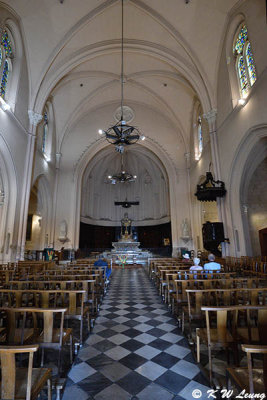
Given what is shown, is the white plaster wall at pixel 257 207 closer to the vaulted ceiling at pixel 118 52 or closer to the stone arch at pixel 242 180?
the stone arch at pixel 242 180

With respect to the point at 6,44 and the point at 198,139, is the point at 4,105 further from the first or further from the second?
the point at 198,139

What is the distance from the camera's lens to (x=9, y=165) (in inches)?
405

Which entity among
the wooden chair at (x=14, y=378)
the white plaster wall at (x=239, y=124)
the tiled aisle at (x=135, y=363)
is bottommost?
the tiled aisle at (x=135, y=363)

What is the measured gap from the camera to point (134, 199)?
86.6 ft

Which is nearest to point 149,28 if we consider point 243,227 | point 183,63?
point 183,63

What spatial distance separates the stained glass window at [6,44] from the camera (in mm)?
9992

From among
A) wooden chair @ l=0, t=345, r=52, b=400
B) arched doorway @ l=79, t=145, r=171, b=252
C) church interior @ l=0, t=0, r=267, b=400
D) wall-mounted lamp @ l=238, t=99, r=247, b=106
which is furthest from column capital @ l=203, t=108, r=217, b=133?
wooden chair @ l=0, t=345, r=52, b=400

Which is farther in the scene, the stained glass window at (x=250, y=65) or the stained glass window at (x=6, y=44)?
the stained glass window at (x=6, y=44)

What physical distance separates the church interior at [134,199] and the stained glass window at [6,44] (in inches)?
9.7

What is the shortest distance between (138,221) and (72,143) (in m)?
12.1

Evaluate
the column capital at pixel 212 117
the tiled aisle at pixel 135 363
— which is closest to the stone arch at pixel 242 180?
the column capital at pixel 212 117

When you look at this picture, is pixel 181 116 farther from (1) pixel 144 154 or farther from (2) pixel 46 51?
(2) pixel 46 51

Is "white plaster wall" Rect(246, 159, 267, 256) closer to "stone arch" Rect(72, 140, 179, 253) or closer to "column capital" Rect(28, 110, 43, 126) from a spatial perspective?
"stone arch" Rect(72, 140, 179, 253)

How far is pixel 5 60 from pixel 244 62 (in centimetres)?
1171
